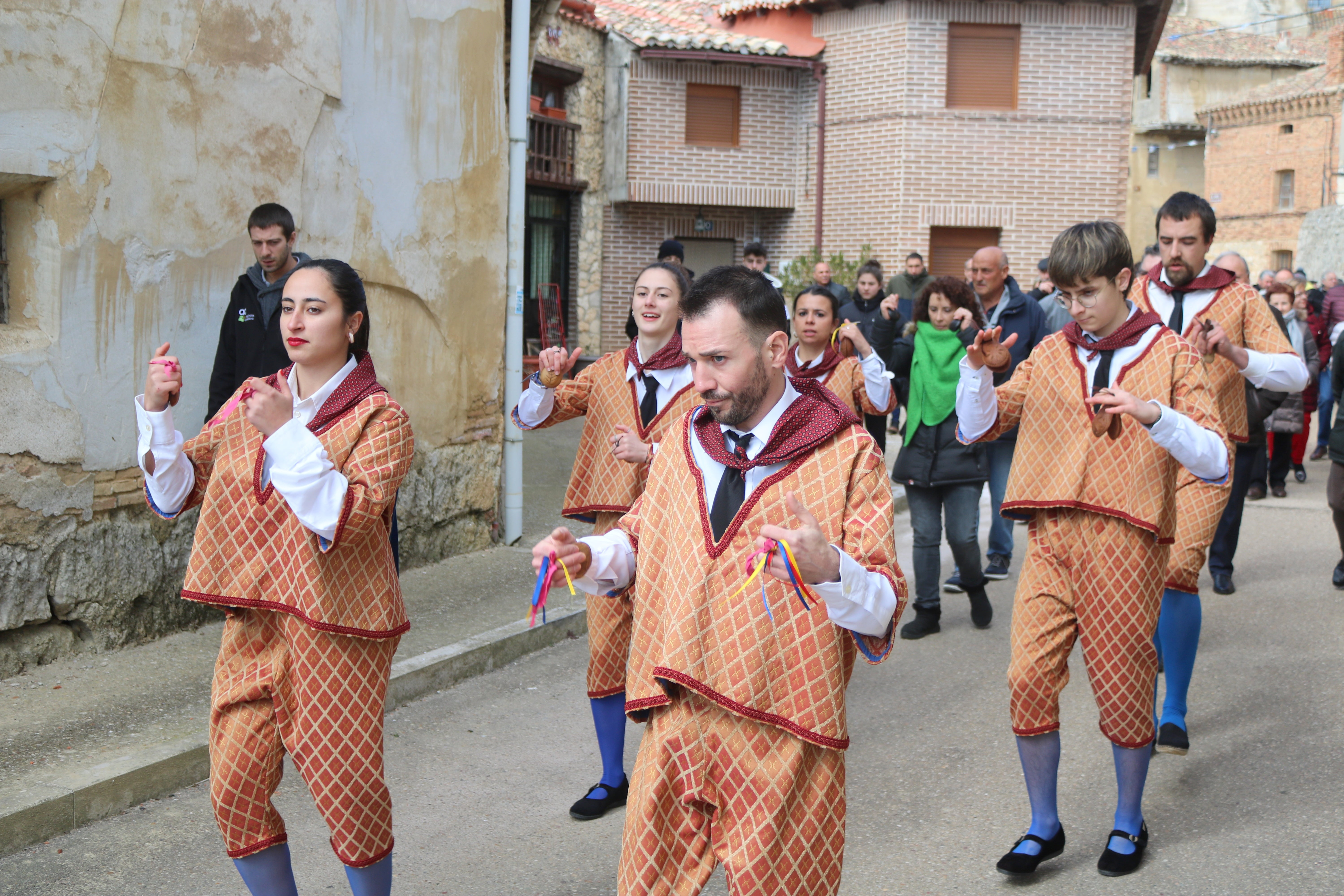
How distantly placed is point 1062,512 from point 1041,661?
0.48 metres

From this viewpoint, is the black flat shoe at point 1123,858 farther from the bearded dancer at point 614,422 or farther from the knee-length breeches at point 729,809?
the knee-length breeches at point 729,809

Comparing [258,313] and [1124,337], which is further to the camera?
[258,313]

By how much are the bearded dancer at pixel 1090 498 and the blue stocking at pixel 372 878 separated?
200cm

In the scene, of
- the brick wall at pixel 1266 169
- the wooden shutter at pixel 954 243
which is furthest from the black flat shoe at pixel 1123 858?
the brick wall at pixel 1266 169

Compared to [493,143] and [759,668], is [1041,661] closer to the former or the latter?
[759,668]

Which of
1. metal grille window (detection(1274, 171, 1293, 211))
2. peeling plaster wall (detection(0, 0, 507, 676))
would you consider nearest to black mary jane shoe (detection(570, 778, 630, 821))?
peeling plaster wall (detection(0, 0, 507, 676))

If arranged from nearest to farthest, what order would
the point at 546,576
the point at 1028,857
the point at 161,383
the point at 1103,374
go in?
the point at 546,576, the point at 161,383, the point at 1103,374, the point at 1028,857

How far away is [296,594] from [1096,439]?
243 centimetres

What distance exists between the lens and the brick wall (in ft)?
126

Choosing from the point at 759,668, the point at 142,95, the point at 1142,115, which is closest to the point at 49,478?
the point at 142,95

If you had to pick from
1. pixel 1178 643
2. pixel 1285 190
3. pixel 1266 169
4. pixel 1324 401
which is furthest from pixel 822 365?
pixel 1285 190

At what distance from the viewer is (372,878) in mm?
3232

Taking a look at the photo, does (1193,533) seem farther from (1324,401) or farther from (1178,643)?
(1324,401)

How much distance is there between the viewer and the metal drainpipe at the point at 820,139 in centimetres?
2220
